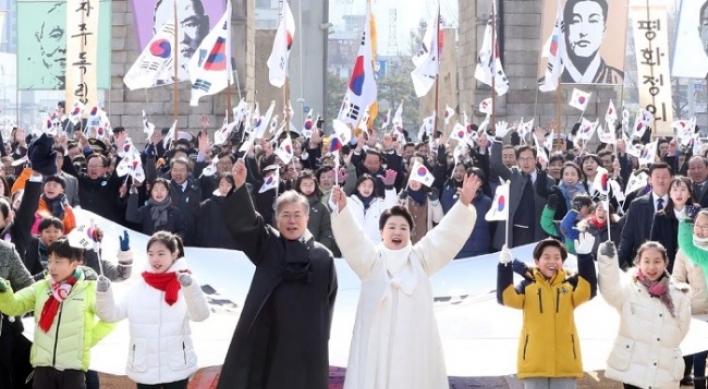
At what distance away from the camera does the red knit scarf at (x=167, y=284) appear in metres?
7.50

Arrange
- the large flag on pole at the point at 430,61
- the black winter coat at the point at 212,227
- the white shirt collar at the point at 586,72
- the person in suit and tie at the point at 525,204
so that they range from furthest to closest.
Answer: the white shirt collar at the point at 586,72, the large flag on pole at the point at 430,61, the person in suit and tie at the point at 525,204, the black winter coat at the point at 212,227

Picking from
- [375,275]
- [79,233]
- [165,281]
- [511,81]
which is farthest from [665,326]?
[511,81]

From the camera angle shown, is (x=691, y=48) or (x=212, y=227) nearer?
(x=212, y=227)

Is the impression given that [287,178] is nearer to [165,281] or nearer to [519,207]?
[519,207]

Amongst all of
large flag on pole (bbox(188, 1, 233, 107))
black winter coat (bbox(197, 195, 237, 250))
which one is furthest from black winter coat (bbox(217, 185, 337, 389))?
large flag on pole (bbox(188, 1, 233, 107))

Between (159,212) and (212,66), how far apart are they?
778 centimetres

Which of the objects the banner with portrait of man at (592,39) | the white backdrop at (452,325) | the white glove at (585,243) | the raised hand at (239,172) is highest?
the banner with portrait of man at (592,39)

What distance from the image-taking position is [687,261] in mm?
8789

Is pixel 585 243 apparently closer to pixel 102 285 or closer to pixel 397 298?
pixel 397 298

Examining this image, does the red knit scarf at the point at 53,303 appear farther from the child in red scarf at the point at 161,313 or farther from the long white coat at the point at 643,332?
the long white coat at the point at 643,332

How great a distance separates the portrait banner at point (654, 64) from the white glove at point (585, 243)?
12156mm

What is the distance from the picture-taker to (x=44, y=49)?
78.0 ft

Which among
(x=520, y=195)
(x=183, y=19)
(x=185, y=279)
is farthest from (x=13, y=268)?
(x=183, y=19)

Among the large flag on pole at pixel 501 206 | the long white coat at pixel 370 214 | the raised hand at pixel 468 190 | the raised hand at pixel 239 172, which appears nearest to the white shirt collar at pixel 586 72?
the long white coat at pixel 370 214
